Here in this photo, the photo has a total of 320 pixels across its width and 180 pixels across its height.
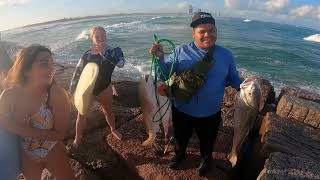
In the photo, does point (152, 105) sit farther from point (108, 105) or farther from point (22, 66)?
point (22, 66)

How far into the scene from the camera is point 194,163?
516cm

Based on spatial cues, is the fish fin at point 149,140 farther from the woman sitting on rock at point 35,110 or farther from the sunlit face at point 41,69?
the sunlit face at point 41,69

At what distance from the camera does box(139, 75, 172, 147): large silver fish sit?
4.91 meters

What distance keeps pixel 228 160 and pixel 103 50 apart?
2.22 meters

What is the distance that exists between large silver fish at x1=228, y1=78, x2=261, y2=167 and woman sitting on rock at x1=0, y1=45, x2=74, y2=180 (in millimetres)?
1966

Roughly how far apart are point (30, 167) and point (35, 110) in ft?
1.83

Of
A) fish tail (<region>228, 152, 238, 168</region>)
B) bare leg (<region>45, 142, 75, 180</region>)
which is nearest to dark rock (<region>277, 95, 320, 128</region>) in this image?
fish tail (<region>228, 152, 238, 168</region>)

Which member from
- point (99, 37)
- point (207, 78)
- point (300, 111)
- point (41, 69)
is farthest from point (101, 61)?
point (300, 111)

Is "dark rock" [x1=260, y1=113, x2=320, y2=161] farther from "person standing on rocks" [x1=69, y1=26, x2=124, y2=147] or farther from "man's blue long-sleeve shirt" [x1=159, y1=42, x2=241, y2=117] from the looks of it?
"person standing on rocks" [x1=69, y1=26, x2=124, y2=147]

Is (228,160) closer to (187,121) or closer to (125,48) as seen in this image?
(187,121)

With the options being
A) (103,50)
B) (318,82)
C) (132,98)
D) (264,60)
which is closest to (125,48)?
(264,60)

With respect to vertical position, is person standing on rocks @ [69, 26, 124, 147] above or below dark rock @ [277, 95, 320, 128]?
above

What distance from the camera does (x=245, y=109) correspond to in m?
4.71

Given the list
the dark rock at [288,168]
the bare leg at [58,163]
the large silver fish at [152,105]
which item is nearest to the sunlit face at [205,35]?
the large silver fish at [152,105]
